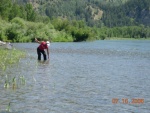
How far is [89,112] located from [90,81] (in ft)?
33.2
